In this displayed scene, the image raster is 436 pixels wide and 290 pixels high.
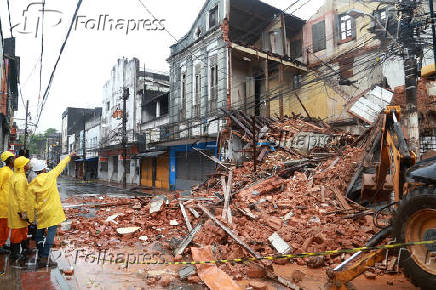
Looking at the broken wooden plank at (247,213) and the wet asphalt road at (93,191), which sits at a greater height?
the broken wooden plank at (247,213)

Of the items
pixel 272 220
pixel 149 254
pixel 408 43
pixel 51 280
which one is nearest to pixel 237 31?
pixel 408 43

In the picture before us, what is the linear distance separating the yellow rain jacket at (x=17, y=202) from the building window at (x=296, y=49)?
19.4 meters

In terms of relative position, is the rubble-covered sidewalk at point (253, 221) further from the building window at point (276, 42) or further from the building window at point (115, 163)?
the building window at point (115, 163)

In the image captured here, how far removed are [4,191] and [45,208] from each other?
3.96 ft

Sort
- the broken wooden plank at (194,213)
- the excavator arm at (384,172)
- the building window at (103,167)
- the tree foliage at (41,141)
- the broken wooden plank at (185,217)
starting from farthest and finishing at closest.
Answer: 1. the tree foliage at (41,141)
2. the building window at (103,167)
3. the broken wooden plank at (194,213)
4. the broken wooden plank at (185,217)
5. the excavator arm at (384,172)

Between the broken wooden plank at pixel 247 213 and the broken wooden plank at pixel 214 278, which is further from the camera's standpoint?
the broken wooden plank at pixel 247 213

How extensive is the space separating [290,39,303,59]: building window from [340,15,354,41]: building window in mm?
3261

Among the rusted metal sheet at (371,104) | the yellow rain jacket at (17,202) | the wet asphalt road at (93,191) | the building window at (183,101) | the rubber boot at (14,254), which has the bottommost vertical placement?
the wet asphalt road at (93,191)

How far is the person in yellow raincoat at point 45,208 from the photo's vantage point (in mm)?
4586

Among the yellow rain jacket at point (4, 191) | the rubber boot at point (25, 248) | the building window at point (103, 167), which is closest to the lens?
the yellow rain jacket at point (4, 191)

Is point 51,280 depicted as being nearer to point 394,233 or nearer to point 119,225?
point 119,225

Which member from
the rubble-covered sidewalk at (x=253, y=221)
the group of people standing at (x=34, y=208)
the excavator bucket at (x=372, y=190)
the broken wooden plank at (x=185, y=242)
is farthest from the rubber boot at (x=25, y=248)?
the excavator bucket at (x=372, y=190)

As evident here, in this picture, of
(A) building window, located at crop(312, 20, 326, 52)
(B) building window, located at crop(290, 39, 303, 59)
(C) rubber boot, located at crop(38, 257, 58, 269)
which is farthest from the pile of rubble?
(B) building window, located at crop(290, 39, 303, 59)

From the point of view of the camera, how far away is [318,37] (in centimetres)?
1880
